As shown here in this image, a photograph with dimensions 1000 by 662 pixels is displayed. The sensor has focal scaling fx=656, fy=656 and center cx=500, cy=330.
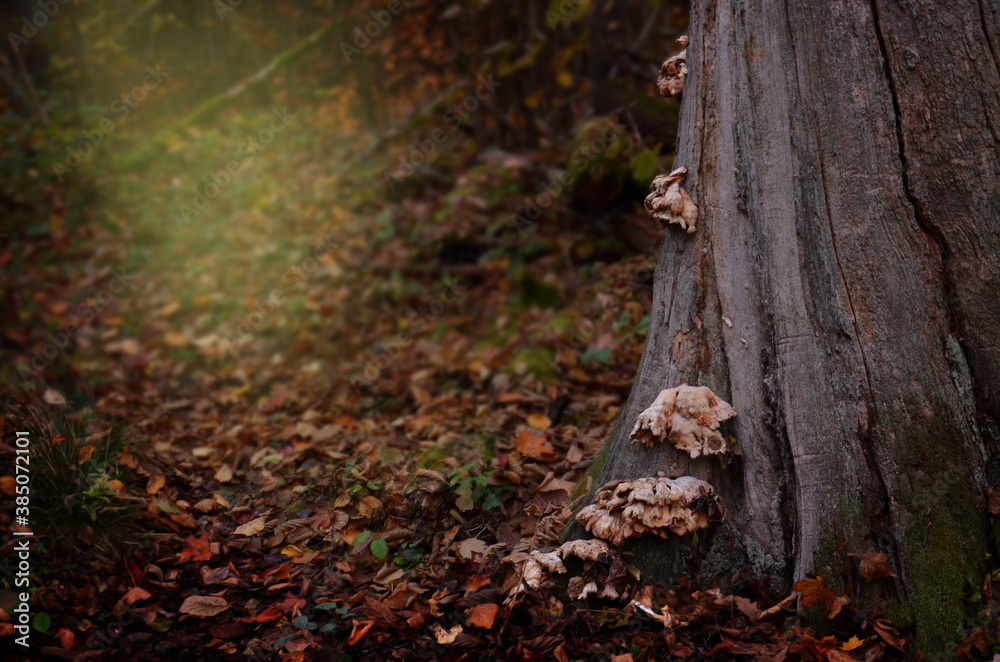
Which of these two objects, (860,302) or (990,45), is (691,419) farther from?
(990,45)

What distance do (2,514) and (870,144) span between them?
3.79 metres

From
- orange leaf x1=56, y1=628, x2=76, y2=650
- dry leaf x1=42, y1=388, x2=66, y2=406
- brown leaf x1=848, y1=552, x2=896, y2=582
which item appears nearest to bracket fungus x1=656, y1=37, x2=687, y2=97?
brown leaf x1=848, y1=552, x2=896, y2=582

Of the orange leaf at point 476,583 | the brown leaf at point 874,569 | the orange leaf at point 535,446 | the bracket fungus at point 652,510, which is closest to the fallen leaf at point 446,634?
the orange leaf at point 476,583

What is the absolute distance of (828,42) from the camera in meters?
2.34

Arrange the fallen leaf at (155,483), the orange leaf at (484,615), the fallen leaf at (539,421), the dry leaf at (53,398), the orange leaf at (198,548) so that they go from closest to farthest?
the orange leaf at (484,615), the orange leaf at (198,548), the fallen leaf at (155,483), the dry leaf at (53,398), the fallen leaf at (539,421)

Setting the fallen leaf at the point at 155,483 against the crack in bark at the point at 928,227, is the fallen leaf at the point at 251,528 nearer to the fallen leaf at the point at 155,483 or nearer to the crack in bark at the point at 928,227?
the fallen leaf at the point at 155,483

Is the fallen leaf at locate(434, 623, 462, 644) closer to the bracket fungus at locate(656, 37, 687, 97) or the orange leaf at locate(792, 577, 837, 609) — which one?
the orange leaf at locate(792, 577, 837, 609)

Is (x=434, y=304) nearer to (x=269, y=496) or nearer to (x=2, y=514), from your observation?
(x=269, y=496)

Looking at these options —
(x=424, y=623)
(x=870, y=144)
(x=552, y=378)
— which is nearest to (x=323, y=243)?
(x=552, y=378)

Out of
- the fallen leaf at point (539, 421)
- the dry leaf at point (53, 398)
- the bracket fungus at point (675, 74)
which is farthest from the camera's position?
the fallen leaf at point (539, 421)

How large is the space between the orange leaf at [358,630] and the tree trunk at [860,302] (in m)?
1.09

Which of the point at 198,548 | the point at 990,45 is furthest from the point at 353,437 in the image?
the point at 990,45

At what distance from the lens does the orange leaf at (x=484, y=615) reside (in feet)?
8.18

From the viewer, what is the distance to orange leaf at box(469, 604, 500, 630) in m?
2.49
